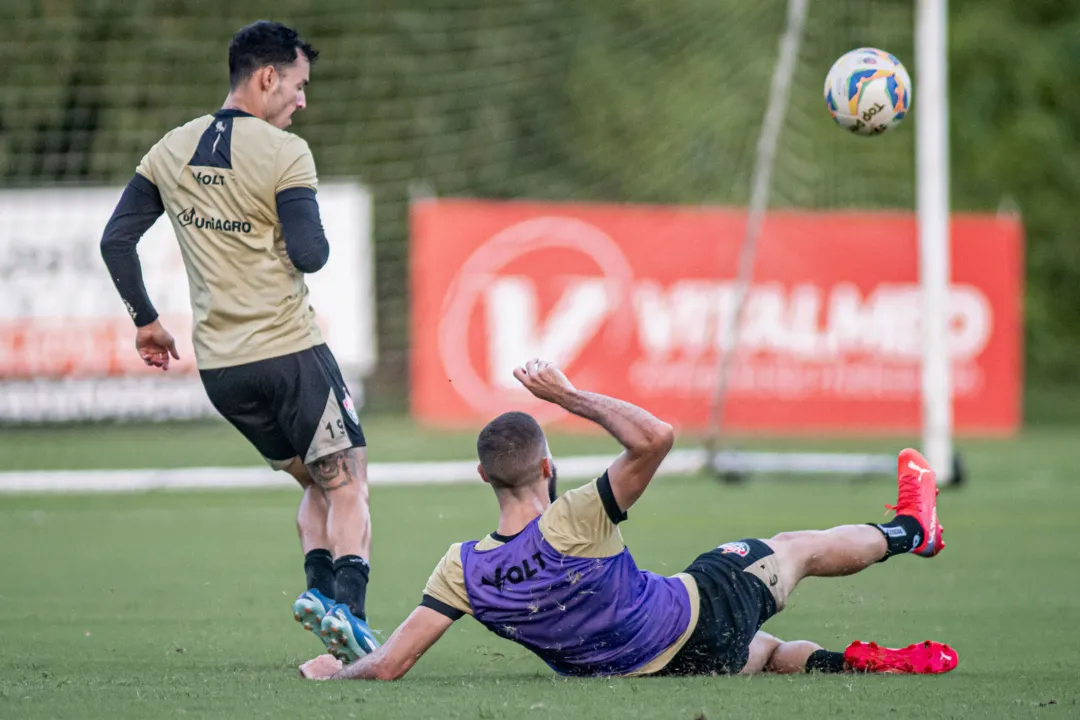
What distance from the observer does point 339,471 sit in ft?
19.6

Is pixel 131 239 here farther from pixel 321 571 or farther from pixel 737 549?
pixel 737 549

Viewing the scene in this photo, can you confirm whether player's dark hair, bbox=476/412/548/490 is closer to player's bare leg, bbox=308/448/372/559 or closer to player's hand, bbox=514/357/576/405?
player's hand, bbox=514/357/576/405

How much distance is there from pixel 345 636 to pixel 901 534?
6.30 ft

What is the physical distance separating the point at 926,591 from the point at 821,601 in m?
0.62

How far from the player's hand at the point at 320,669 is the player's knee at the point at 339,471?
0.74 m

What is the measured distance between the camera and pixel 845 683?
5.14m

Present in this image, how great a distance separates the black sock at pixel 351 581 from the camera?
5.70 metres

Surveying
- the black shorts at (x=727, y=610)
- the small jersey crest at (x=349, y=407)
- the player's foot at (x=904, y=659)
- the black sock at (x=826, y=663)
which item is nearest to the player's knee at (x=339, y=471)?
the small jersey crest at (x=349, y=407)

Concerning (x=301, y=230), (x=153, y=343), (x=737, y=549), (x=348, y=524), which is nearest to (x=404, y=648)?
(x=348, y=524)

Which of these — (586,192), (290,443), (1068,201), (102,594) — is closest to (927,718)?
(290,443)

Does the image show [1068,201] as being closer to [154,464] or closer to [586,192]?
[586,192]

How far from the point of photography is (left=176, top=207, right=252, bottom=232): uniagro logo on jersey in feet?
19.4

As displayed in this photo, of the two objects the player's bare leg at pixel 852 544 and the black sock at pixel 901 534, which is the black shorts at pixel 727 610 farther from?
the black sock at pixel 901 534

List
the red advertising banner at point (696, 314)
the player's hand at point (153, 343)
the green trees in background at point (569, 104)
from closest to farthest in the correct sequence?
the player's hand at point (153, 343), the green trees in background at point (569, 104), the red advertising banner at point (696, 314)
